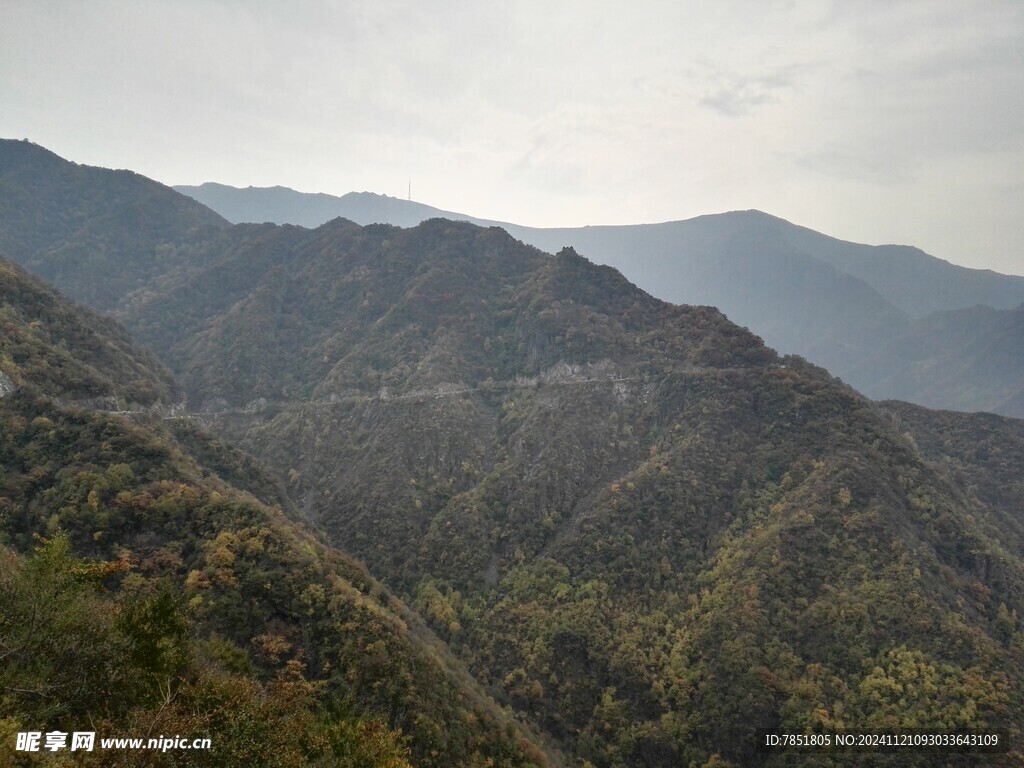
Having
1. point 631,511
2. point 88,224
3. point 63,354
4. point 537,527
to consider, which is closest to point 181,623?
point 537,527

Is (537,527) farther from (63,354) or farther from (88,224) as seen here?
(88,224)

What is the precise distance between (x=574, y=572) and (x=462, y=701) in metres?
22.4

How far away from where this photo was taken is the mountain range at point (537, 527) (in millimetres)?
30406

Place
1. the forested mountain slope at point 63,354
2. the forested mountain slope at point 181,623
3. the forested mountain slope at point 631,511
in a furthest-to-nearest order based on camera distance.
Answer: the forested mountain slope at point 63,354, the forested mountain slope at point 631,511, the forested mountain slope at point 181,623

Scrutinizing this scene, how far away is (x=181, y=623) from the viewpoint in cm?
1858

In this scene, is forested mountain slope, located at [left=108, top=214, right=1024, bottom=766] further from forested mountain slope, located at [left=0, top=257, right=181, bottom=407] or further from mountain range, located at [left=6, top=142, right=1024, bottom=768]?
forested mountain slope, located at [left=0, top=257, right=181, bottom=407]

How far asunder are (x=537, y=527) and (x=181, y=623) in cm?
4421

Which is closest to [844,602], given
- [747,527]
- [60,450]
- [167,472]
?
[747,527]

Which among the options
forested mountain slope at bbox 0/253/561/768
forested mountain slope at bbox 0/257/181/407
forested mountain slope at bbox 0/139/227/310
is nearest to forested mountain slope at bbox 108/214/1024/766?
forested mountain slope at bbox 0/253/561/768

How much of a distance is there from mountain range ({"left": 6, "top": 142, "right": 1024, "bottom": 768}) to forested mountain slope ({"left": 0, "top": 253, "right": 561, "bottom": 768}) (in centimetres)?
20

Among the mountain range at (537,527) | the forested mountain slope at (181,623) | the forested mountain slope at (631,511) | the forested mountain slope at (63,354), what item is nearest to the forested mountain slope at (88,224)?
the forested mountain slope at (631,511)

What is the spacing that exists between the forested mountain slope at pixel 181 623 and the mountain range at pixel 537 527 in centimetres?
20

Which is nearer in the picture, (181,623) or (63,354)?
(181,623)

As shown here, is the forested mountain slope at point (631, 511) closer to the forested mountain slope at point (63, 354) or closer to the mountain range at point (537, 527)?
the mountain range at point (537, 527)
